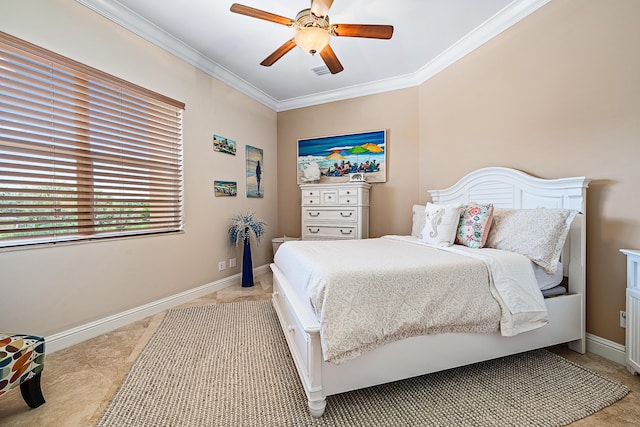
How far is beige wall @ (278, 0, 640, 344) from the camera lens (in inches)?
67.7

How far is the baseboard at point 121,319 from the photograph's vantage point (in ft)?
6.25

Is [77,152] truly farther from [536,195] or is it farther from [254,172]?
[536,195]

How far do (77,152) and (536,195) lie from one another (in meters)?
3.59

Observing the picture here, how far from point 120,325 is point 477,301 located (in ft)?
9.02

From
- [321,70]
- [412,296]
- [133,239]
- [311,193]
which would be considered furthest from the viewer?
[311,193]

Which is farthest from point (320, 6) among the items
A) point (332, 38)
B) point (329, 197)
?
point (329, 197)

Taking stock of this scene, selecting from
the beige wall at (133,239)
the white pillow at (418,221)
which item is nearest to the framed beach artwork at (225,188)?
the beige wall at (133,239)

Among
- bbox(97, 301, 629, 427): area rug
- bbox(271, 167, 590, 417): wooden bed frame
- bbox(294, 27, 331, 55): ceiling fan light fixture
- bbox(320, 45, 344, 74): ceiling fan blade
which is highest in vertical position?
bbox(320, 45, 344, 74): ceiling fan blade

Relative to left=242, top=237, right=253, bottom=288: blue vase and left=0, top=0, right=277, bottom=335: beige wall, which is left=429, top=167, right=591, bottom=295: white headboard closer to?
left=242, top=237, right=253, bottom=288: blue vase

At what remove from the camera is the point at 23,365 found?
1.26 metres

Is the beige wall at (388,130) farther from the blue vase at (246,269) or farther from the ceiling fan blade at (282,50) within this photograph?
the ceiling fan blade at (282,50)

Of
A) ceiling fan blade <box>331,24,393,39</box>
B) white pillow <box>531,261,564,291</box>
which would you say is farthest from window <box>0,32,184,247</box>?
white pillow <box>531,261,564,291</box>

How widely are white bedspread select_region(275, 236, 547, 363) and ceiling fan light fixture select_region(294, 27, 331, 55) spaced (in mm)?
1582

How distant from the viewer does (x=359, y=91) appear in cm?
379
